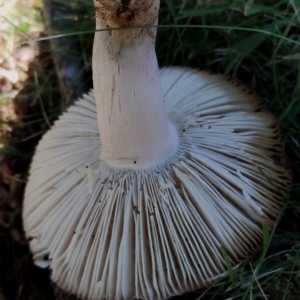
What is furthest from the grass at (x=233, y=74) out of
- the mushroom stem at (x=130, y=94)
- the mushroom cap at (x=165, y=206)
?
the mushroom stem at (x=130, y=94)

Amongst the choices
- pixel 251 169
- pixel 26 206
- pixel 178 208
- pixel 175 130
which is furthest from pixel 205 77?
pixel 26 206

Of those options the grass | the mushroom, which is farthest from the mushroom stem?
the grass

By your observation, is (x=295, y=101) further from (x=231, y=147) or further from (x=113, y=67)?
(x=113, y=67)

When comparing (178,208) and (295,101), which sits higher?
(295,101)

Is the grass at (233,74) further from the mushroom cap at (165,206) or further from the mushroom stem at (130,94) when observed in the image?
the mushroom stem at (130,94)

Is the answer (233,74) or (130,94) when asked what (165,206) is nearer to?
(130,94)

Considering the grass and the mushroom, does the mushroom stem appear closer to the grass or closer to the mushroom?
the mushroom
